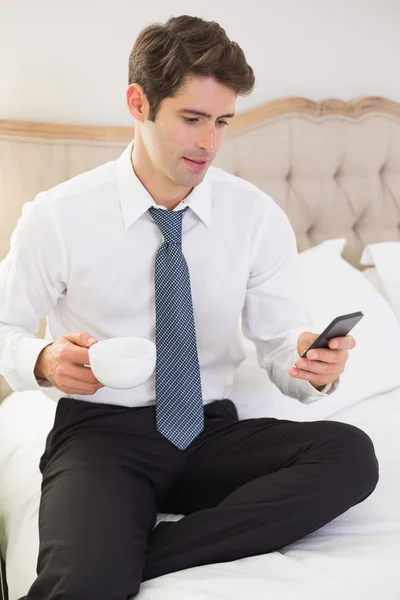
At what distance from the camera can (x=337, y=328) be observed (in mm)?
1179

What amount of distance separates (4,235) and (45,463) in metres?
0.77

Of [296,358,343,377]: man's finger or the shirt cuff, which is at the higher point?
[296,358,343,377]: man's finger

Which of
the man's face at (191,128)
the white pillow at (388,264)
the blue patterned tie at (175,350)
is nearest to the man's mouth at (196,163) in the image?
the man's face at (191,128)

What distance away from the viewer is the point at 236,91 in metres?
1.35

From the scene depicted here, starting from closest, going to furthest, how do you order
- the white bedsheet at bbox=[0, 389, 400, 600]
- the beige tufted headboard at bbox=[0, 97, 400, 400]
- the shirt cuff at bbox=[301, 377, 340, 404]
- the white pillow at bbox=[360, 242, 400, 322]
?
1. the white bedsheet at bbox=[0, 389, 400, 600]
2. the shirt cuff at bbox=[301, 377, 340, 404]
3. the beige tufted headboard at bbox=[0, 97, 400, 400]
4. the white pillow at bbox=[360, 242, 400, 322]

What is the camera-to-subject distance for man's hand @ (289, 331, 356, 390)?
123 cm

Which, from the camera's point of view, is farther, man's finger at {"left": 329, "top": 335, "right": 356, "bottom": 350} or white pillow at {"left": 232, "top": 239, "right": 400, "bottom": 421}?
white pillow at {"left": 232, "top": 239, "right": 400, "bottom": 421}

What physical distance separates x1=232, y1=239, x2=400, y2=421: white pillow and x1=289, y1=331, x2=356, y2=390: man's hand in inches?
14.9

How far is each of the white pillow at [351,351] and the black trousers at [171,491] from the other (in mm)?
211

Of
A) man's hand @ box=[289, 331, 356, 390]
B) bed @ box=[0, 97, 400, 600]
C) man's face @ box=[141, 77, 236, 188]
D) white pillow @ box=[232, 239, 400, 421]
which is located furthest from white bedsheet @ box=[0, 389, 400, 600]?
man's face @ box=[141, 77, 236, 188]

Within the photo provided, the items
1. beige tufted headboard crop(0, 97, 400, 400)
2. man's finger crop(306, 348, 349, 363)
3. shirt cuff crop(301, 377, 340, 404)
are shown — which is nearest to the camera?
man's finger crop(306, 348, 349, 363)

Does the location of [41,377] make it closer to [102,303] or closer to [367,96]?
[102,303]

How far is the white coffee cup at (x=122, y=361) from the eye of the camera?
3.39 feet

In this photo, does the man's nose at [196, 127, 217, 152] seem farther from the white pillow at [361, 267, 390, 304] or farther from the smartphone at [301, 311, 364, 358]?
the white pillow at [361, 267, 390, 304]
